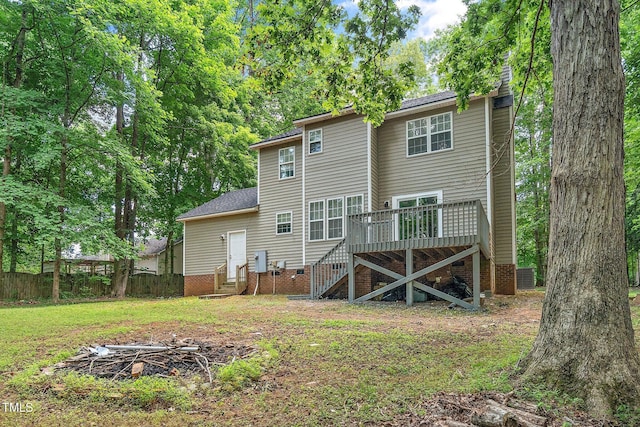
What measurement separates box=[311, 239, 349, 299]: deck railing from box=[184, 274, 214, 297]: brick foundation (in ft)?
20.9

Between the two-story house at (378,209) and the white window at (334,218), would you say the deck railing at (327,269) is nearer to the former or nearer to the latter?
the two-story house at (378,209)

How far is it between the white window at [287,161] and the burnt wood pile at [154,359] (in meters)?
11.4

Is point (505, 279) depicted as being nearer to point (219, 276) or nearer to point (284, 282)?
point (284, 282)

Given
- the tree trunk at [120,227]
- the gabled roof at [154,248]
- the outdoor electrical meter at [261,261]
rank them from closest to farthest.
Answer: the outdoor electrical meter at [261,261], the tree trunk at [120,227], the gabled roof at [154,248]

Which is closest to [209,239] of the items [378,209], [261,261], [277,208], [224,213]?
[224,213]

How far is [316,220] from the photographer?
48.4 ft

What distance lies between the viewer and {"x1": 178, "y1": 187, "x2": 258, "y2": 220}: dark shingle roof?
17.3 meters

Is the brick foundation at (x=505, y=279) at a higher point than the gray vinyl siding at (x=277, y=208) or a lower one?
lower

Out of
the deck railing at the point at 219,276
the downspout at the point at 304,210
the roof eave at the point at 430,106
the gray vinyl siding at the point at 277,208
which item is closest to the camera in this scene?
the roof eave at the point at 430,106

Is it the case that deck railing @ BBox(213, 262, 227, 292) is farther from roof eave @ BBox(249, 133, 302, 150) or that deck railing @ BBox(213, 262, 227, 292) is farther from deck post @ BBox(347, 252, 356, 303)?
deck post @ BBox(347, 252, 356, 303)

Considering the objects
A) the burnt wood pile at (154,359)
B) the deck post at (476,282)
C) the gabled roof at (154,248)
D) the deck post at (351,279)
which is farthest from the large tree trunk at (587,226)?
the gabled roof at (154,248)

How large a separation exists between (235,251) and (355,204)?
19.6 ft

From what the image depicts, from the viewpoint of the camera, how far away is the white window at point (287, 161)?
52.5 feet

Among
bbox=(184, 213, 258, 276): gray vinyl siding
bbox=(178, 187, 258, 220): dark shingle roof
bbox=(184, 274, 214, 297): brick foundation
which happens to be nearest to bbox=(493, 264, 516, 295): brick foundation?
bbox=(184, 213, 258, 276): gray vinyl siding
